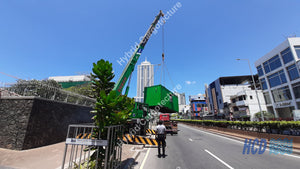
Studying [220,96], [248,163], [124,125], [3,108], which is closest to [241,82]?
[220,96]

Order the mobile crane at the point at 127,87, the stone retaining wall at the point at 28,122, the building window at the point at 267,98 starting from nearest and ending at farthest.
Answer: the stone retaining wall at the point at 28,122 → the mobile crane at the point at 127,87 → the building window at the point at 267,98

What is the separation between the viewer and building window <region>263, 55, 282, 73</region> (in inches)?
Result: 1138

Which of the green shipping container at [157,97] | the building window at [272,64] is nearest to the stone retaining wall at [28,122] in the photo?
the green shipping container at [157,97]

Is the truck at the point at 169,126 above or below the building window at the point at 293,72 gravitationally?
below

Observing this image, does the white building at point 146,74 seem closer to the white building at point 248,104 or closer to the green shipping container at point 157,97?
the green shipping container at point 157,97

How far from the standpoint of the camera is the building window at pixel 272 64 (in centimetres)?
2890

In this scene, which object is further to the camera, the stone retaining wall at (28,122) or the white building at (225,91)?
the white building at (225,91)

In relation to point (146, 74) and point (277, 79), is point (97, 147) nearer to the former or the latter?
point (277, 79)

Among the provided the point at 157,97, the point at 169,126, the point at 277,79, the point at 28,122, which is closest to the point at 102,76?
the point at 28,122

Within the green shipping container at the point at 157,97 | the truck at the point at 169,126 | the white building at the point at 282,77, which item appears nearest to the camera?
the green shipping container at the point at 157,97

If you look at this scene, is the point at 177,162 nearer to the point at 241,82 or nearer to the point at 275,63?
the point at 275,63

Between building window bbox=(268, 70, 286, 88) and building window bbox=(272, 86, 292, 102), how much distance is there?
157cm

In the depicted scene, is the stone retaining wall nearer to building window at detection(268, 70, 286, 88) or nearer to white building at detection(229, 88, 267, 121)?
building window at detection(268, 70, 286, 88)

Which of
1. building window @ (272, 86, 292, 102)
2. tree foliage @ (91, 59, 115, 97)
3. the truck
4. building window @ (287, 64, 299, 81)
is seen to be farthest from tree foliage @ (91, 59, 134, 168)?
building window @ (272, 86, 292, 102)
